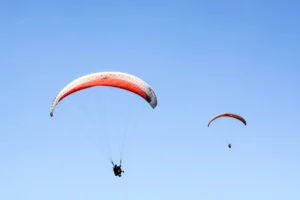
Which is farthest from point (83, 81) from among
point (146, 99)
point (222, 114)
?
point (222, 114)

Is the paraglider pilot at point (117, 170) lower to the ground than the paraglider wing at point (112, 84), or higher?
lower

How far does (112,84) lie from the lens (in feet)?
94.3

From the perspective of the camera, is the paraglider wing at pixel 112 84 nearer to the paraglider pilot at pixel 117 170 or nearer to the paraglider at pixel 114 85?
the paraglider at pixel 114 85

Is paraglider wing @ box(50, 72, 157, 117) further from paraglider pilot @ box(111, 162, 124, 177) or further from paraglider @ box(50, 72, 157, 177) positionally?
paraglider pilot @ box(111, 162, 124, 177)

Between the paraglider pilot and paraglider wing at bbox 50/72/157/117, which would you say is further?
the paraglider pilot

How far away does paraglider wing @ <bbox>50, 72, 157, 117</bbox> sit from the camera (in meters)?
27.0

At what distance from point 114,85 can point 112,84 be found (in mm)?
227

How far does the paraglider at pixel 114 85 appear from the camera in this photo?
2700 cm

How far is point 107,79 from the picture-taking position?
28.0m

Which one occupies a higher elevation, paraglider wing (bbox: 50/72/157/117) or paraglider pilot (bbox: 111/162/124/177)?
paraglider wing (bbox: 50/72/157/117)

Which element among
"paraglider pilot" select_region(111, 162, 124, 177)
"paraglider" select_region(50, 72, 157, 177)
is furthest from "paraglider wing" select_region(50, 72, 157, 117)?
"paraglider pilot" select_region(111, 162, 124, 177)

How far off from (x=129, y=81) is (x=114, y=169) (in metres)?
6.54

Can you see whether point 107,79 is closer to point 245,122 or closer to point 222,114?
point 222,114

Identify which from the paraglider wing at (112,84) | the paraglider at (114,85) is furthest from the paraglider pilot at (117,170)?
the paraglider wing at (112,84)
